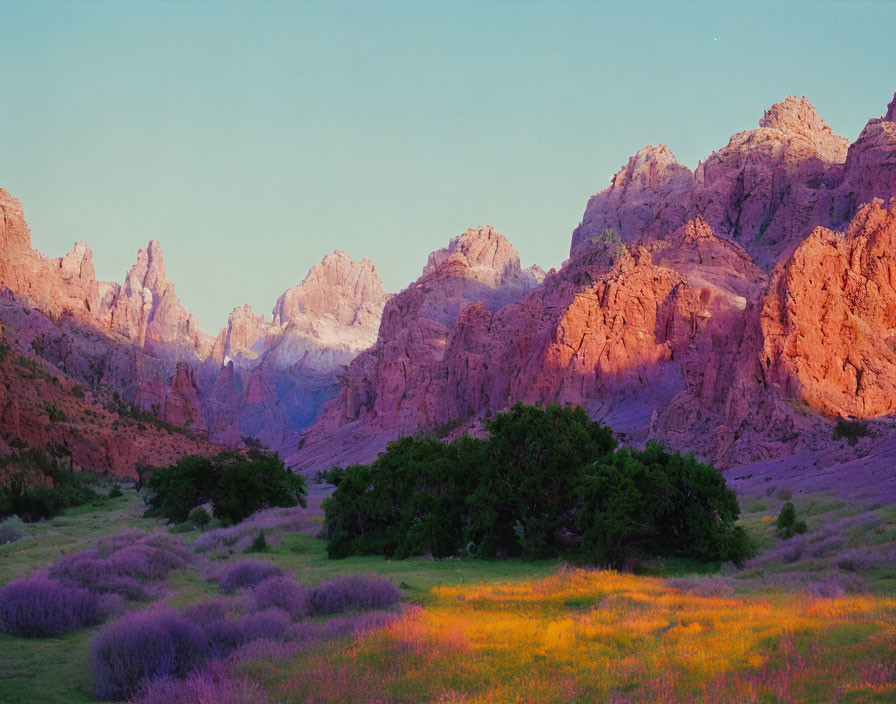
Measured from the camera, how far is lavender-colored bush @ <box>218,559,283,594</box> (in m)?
16.9

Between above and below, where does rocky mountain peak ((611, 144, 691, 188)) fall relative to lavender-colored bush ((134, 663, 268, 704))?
above

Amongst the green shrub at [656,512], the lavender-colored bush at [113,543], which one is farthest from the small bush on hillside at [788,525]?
the lavender-colored bush at [113,543]

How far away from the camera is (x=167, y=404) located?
125 metres

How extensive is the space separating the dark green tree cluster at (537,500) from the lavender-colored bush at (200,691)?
41.1 ft

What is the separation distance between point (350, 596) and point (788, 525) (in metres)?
16.0

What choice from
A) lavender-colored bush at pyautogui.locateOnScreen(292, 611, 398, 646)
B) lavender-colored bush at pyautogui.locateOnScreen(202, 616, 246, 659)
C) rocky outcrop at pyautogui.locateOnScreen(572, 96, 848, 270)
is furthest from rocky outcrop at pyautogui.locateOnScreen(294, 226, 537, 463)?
lavender-colored bush at pyautogui.locateOnScreen(202, 616, 246, 659)

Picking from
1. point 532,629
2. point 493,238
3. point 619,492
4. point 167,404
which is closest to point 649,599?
point 532,629

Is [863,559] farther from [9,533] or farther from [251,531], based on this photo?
[9,533]

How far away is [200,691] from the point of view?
880 centimetres

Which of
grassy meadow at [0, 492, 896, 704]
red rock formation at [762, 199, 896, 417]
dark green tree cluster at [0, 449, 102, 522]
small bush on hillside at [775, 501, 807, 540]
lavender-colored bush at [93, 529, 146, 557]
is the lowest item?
small bush on hillside at [775, 501, 807, 540]

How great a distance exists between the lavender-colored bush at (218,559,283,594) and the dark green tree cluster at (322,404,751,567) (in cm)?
691

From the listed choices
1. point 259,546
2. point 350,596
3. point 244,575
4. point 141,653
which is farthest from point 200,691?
point 259,546

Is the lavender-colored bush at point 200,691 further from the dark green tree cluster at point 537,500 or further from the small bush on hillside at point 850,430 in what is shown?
the small bush on hillside at point 850,430

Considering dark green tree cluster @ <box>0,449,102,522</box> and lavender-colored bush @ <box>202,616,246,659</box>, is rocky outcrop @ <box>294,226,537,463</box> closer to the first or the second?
dark green tree cluster @ <box>0,449,102,522</box>
